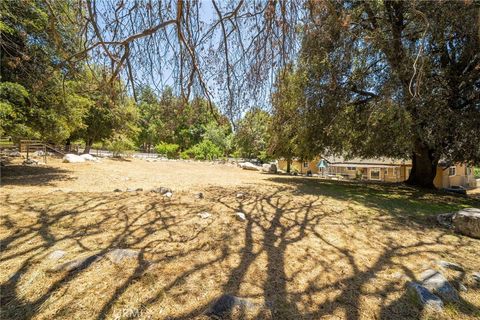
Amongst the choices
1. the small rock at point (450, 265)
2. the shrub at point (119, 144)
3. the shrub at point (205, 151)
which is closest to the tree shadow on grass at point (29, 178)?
the small rock at point (450, 265)

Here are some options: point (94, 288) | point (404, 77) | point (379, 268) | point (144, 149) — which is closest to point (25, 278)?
point (94, 288)

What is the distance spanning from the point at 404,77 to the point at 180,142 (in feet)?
117

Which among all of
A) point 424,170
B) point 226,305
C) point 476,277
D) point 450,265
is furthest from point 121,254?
point 424,170

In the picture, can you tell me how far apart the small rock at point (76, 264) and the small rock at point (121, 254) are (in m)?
0.12

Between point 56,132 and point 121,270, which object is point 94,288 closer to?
point 121,270

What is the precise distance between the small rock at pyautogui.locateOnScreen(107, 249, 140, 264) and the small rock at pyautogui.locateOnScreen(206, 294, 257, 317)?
1.18 meters

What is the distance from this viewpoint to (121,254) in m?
2.81

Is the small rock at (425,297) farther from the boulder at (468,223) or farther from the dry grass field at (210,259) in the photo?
the boulder at (468,223)

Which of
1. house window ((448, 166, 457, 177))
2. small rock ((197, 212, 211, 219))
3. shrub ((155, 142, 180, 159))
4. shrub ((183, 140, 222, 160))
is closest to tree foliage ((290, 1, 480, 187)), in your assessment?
small rock ((197, 212, 211, 219))

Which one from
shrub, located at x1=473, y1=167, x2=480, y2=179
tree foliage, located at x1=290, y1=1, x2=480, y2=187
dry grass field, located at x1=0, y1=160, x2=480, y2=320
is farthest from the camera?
shrub, located at x1=473, y1=167, x2=480, y2=179

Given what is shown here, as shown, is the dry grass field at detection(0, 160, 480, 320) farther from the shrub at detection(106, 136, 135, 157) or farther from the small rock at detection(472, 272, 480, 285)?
the shrub at detection(106, 136, 135, 157)

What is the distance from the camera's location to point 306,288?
248 cm

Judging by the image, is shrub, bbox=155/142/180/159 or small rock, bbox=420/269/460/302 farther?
shrub, bbox=155/142/180/159

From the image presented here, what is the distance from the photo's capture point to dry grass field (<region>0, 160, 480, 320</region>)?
215cm
